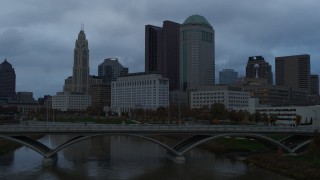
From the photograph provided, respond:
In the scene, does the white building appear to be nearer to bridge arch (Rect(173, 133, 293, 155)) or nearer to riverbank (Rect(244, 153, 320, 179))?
bridge arch (Rect(173, 133, 293, 155))

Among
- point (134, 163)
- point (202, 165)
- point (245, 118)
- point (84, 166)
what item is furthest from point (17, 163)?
point (245, 118)

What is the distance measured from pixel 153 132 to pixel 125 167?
25.2 feet

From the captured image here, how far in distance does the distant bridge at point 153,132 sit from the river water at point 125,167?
200cm

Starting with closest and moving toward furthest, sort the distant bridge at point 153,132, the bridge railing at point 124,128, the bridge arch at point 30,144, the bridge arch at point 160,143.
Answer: the bridge arch at point 30,144 → the bridge arch at point 160,143 → the distant bridge at point 153,132 → the bridge railing at point 124,128

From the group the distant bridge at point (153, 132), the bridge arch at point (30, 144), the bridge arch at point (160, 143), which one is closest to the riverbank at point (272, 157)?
the bridge arch at point (160, 143)

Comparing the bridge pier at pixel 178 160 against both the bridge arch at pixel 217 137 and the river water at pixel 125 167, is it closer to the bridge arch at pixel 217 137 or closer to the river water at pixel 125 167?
the river water at pixel 125 167

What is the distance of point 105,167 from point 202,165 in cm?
1201

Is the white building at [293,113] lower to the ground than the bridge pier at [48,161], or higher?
higher

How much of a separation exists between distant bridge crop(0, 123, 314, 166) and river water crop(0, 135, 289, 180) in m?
2.00

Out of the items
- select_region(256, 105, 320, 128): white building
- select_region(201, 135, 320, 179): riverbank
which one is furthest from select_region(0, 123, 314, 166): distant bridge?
select_region(256, 105, 320, 128): white building

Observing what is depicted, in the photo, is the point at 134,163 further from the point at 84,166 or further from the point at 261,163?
the point at 261,163

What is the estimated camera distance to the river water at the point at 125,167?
52312 mm

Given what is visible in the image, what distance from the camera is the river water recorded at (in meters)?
52.3

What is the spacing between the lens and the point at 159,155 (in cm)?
7256
